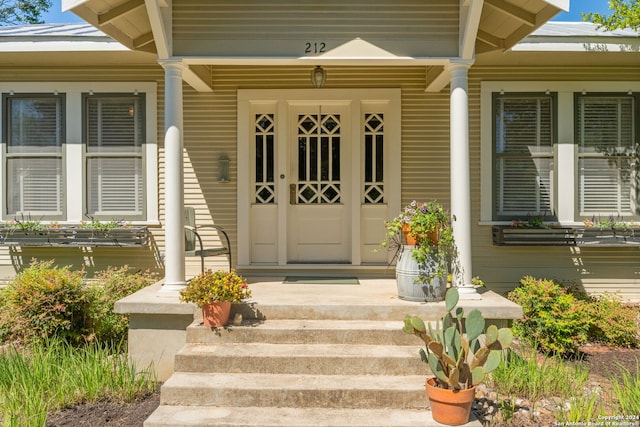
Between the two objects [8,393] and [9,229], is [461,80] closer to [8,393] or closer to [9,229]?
[8,393]

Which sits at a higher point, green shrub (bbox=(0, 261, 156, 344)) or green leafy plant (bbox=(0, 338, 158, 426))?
green shrub (bbox=(0, 261, 156, 344))

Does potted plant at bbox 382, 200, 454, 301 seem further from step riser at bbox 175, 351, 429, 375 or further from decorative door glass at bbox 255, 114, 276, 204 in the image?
decorative door glass at bbox 255, 114, 276, 204

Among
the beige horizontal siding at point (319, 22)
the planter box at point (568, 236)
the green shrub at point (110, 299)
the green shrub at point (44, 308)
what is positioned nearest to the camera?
the beige horizontal siding at point (319, 22)

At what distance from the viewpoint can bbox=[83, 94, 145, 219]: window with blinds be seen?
5.84 m

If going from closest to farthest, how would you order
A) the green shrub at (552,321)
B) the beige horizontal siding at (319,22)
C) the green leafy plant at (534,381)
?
1. the green leafy plant at (534,381)
2. the beige horizontal siding at (319,22)
3. the green shrub at (552,321)

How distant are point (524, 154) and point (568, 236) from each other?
40.6 inches

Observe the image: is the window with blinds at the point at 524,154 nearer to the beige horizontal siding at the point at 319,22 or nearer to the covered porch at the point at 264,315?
the beige horizontal siding at the point at 319,22

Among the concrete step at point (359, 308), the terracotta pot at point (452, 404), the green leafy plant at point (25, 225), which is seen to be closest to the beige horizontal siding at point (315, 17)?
the concrete step at point (359, 308)

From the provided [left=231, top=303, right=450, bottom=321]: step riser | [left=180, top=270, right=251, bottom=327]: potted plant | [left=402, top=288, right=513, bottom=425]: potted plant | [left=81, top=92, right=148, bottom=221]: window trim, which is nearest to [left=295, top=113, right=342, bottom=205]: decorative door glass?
[left=81, top=92, right=148, bottom=221]: window trim

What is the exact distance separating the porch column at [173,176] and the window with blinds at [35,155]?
2.30m

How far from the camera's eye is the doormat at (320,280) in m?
5.15

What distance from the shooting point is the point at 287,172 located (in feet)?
19.0

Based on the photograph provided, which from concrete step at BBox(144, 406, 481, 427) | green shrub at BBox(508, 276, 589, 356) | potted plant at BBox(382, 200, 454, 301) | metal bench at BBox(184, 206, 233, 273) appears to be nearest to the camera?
concrete step at BBox(144, 406, 481, 427)

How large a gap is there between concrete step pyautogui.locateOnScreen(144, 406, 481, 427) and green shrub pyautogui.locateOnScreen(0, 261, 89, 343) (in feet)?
5.62
